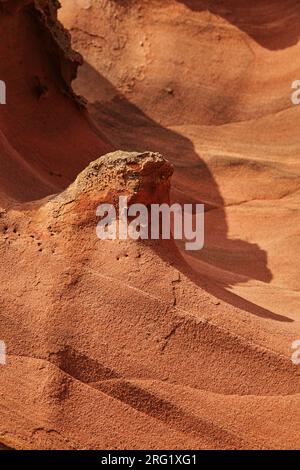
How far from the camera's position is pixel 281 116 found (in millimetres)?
7312

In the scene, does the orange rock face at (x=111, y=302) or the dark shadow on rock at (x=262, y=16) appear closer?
the orange rock face at (x=111, y=302)

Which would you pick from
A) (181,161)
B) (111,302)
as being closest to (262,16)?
(181,161)

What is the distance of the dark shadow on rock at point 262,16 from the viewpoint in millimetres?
7938

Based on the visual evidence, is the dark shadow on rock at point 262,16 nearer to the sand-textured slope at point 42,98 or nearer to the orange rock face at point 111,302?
the orange rock face at point 111,302

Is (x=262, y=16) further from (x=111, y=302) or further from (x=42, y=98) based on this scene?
(x=111, y=302)

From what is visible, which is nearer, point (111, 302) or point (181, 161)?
point (111, 302)

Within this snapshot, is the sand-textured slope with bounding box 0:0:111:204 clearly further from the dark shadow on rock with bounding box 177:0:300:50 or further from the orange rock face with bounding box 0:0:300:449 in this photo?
the dark shadow on rock with bounding box 177:0:300:50

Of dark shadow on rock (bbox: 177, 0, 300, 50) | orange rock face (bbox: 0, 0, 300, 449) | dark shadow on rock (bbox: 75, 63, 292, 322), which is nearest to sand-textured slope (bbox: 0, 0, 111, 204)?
orange rock face (bbox: 0, 0, 300, 449)

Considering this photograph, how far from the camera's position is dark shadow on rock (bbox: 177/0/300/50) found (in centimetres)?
794

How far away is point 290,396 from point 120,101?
4505 mm

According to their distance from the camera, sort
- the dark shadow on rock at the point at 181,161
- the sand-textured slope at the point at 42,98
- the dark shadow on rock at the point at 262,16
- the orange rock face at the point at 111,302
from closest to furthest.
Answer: the orange rock face at the point at 111,302, the sand-textured slope at the point at 42,98, the dark shadow on rock at the point at 181,161, the dark shadow on rock at the point at 262,16

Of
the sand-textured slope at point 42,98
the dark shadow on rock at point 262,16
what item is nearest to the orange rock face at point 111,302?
the sand-textured slope at point 42,98

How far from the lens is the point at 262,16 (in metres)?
8.12

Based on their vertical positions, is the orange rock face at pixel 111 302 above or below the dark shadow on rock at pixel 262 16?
below
